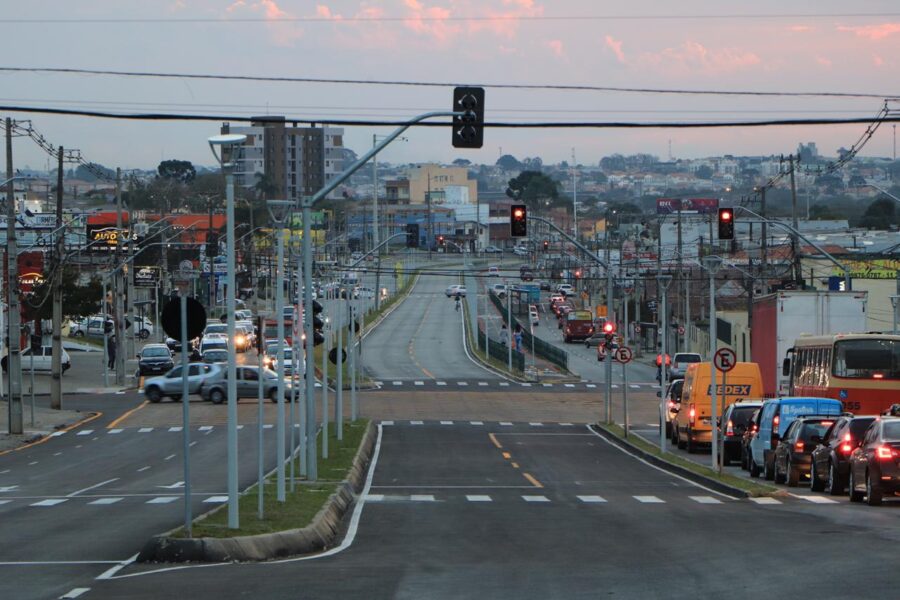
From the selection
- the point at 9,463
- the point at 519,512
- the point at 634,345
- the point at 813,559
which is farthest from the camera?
the point at 634,345

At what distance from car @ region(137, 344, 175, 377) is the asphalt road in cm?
4195

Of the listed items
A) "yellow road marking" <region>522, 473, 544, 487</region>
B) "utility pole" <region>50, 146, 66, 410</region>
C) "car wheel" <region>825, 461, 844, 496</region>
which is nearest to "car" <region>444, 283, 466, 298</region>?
"utility pole" <region>50, 146, 66, 410</region>

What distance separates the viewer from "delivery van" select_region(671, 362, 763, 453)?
140 ft

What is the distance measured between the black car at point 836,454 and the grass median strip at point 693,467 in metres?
0.91

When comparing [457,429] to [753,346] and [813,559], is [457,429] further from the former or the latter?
[813,559]

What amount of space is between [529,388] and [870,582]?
6035cm

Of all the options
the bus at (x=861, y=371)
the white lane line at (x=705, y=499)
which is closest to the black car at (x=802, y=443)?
the white lane line at (x=705, y=499)

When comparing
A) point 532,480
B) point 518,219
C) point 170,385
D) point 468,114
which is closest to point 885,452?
point 468,114

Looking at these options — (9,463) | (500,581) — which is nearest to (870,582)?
(500,581)

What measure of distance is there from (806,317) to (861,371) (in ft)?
19.6

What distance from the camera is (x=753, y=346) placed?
2015 inches

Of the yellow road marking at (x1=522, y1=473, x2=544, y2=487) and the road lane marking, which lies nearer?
the road lane marking

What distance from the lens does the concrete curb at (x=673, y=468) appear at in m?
29.1

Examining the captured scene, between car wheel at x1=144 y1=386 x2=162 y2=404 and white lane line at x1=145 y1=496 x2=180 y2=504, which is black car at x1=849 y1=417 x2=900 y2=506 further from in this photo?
car wheel at x1=144 y1=386 x2=162 y2=404
